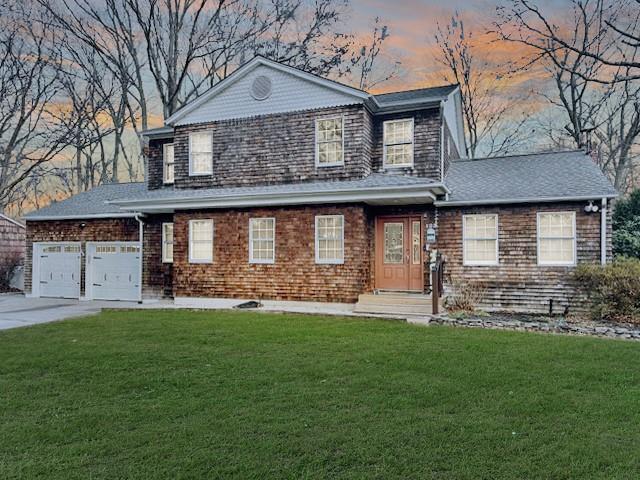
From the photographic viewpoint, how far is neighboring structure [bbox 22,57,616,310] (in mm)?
12445

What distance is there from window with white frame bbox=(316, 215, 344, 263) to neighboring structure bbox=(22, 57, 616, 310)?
0.03 m

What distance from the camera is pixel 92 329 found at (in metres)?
10.1

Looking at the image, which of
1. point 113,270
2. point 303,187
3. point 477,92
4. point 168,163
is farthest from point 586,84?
point 113,270

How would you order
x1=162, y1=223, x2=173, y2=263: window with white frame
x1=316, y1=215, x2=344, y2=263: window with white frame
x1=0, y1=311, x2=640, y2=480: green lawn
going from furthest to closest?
x1=162, y1=223, x2=173, y2=263: window with white frame
x1=316, y1=215, x2=344, y2=263: window with white frame
x1=0, y1=311, x2=640, y2=480: green lawn

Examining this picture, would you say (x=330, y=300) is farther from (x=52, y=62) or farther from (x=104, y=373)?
(x=52, y=62)

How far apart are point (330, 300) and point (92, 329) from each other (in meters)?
5.94

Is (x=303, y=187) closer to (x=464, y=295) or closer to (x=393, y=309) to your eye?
(x=393, y=309)

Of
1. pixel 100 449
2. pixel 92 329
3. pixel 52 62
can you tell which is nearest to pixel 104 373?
pixel 100 449

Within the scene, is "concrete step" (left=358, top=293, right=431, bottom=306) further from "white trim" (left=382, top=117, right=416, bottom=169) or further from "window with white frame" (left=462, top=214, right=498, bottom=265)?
"white trim" (left=382, top=117, right=416, bottom=169)

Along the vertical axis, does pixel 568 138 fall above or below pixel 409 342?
above

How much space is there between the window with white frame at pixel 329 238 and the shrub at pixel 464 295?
314 cm

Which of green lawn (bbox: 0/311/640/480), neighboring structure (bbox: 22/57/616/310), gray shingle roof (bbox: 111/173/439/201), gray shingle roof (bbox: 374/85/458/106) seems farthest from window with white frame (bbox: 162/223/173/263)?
gray shingle roof (bbox: 374/85/458/106)

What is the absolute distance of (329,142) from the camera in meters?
13.8

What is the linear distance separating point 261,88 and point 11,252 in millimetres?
14491
